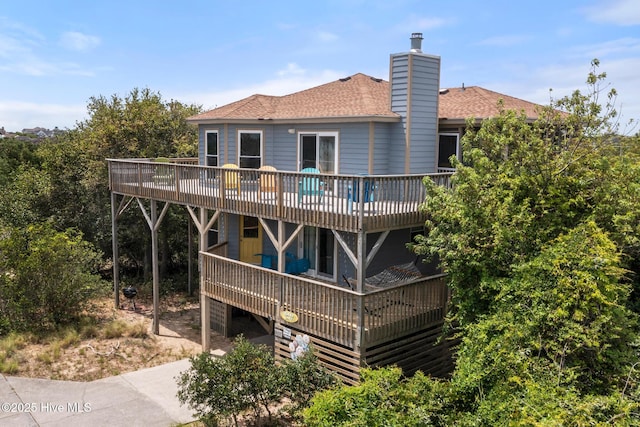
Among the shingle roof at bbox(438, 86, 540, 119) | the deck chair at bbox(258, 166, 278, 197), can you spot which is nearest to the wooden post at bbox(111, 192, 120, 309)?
the deck chair at bbox(258, 166, 278, 197)

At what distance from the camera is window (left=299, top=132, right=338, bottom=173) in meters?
13.5

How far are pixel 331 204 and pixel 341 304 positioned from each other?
6.64 feet

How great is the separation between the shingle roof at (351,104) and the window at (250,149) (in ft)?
2.14

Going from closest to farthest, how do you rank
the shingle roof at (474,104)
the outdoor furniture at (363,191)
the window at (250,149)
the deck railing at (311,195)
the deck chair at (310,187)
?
the outdoor furniture at (363,191) → the deck railing at (311,195) → the deck chair at (310,187) → the shingle roof at (474,104) → the window at (250,149)

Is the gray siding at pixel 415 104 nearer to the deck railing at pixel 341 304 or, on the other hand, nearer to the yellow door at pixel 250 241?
the deck railing at pixel 341 304

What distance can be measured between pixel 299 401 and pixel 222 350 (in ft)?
16.8

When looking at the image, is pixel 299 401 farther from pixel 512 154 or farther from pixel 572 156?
pixel 572 156

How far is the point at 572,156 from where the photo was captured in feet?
30.5

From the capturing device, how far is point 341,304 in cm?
999

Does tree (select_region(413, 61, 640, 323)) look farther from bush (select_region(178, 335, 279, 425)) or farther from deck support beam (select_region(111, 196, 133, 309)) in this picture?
deck support beam (select_region(111, 196, 133, 309))

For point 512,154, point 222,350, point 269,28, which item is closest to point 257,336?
point 222,350

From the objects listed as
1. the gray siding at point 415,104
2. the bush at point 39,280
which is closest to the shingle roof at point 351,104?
the gray siding at point 415,104

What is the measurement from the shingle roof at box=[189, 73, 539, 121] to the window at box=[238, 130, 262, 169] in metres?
0.65

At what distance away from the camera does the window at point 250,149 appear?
1520 cm
